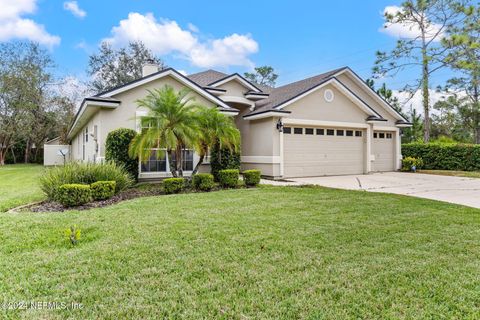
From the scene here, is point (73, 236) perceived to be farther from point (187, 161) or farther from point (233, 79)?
point (233, 79)

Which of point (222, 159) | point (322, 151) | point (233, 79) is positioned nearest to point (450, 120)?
point (322, 151)

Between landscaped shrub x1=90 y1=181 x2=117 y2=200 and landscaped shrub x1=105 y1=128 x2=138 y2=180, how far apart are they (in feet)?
7.68

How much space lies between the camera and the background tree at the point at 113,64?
3794cm

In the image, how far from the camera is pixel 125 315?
9.30 ft

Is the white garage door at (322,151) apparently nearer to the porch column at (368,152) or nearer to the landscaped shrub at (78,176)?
the porch column at (368,152)

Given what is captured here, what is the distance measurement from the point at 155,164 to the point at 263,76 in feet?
122

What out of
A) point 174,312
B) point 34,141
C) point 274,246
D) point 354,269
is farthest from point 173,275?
point 34,141

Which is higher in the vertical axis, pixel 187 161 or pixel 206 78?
pixel 206 78

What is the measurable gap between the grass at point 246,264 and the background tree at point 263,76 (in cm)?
4210

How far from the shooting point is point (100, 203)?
8.34 meters

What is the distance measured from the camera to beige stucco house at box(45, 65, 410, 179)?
1263 centimetres

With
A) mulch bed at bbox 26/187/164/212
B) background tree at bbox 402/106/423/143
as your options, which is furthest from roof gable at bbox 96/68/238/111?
background tree at bbox 402/106/423/143

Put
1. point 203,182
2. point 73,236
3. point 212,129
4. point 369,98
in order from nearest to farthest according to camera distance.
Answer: point 73,236
point 203,182
point 212,129
point 369,98

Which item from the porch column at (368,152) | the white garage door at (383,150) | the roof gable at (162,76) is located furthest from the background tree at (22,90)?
the white garage door at (383,150)
